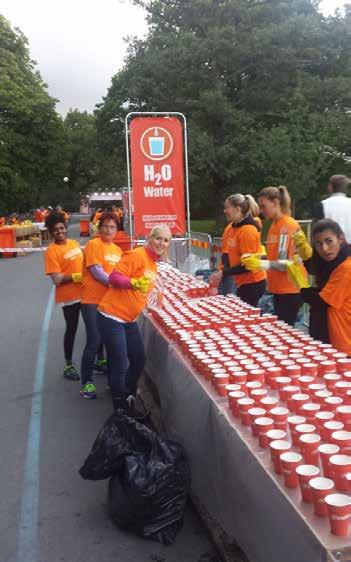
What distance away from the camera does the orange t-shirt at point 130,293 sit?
167 inches

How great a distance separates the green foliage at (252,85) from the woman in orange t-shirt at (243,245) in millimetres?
18474

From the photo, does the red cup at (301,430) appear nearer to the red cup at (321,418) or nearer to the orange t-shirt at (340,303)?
the red cup at (321,418)

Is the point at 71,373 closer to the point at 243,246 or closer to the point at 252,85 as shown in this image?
the point at 243,246

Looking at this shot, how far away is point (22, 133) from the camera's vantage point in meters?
35.6

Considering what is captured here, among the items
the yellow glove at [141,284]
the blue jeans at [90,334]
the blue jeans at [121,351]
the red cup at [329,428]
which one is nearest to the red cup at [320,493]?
the red cup at [329,428]

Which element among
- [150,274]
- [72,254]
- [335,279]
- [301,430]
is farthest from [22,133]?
[301,430]

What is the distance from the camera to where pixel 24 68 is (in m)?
38.7

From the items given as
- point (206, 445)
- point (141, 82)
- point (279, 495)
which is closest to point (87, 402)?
point (206, 445)

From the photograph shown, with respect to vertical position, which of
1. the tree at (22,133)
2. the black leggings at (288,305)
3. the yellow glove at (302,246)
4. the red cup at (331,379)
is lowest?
the black leggings at (288,305)

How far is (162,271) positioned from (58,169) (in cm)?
3182

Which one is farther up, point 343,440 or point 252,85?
point 252,85

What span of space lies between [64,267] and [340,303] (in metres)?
3.21

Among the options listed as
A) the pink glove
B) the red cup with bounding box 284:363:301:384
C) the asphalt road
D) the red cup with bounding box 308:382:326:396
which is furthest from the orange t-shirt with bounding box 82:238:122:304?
the red cup with bounding box 308:382:326:396

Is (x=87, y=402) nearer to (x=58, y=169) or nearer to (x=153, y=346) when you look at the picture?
(x=153, y=346)
